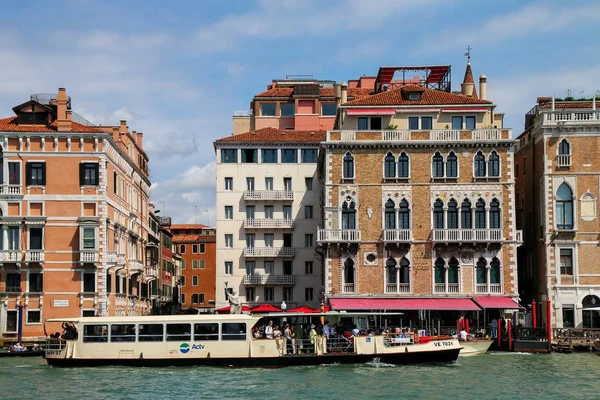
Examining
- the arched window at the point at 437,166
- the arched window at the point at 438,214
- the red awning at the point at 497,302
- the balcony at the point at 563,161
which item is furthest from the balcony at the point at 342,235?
the balcony at the point at 563,161

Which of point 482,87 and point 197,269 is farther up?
point 482,87

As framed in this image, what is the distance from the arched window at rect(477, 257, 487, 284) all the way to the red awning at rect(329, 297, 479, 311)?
1430mm

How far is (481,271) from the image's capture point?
50.0 metres

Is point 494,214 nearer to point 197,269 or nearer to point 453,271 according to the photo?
point 453,271

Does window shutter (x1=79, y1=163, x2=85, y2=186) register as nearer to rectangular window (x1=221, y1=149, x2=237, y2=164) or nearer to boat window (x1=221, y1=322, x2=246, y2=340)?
rectangular window (x1=221, y1=149, x2=237, y2=164)

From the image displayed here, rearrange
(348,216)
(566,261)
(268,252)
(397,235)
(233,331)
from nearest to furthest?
(233,331) < (397,235) < (566,261) < (348,216) < (268,252)

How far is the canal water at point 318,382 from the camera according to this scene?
30.7 metres

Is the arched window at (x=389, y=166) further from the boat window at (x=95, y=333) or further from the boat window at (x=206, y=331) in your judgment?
the boat window at (x=95, y=333)

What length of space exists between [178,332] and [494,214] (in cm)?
1958

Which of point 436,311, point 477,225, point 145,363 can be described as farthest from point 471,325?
point 145,363

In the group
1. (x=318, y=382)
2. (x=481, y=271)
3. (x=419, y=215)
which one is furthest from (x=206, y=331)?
(x=481, y=271)

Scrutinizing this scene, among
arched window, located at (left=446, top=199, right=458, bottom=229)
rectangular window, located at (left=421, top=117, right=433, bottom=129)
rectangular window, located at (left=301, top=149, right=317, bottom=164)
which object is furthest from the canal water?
rectangular window, located at (left=301, top=149, right=317, bottom=164)

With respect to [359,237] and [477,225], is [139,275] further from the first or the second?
[477,225]

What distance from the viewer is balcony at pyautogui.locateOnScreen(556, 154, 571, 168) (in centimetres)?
5012
